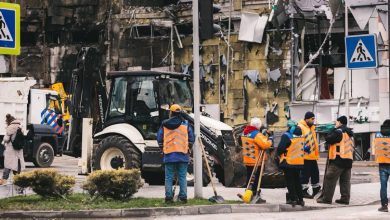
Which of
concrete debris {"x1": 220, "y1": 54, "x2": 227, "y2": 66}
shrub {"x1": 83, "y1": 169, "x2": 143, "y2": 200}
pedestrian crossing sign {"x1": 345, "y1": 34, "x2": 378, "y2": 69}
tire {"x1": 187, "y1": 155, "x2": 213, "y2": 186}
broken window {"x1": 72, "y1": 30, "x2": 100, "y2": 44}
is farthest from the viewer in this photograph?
broken window {"x1": 72, "y1": 30, "x2": 100, "y2": 44}

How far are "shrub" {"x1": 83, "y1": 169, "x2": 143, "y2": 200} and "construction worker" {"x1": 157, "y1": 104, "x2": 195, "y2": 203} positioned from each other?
2.03ft

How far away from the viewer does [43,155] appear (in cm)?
Result: 3127

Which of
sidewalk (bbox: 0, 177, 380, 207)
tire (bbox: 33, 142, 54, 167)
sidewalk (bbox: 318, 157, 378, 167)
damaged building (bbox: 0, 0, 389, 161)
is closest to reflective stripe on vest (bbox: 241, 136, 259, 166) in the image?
sidewalk (bbox: 0, 177, 380, 207)

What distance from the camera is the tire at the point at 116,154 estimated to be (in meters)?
21.6

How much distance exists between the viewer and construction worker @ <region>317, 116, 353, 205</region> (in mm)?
17781

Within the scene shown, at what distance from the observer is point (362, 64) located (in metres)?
24.2

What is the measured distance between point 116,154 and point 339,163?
6469 millimetres

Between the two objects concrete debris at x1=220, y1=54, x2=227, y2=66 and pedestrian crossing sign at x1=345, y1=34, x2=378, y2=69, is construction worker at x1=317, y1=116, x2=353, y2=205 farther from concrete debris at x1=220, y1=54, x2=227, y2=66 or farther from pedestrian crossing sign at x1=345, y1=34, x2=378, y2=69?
concrete debris at x1=220, y1=54, x2=227, y2=66

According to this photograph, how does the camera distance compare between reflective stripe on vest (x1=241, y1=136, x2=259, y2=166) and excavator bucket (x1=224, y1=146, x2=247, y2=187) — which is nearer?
reflective stripe on vest (x1=241, y1=136, x2=259, y2=166)

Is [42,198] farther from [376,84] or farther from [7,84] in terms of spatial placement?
[376,84]

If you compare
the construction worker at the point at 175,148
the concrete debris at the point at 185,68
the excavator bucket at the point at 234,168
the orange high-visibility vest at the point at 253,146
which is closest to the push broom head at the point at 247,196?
the orange high-visibility vest at the point at 253,146

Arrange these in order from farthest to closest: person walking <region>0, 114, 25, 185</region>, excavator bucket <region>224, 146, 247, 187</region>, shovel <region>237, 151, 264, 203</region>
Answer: person walking <region>0, 114, 25, 185</region> < excavator bucket <region>224, 146, 247, 187</region> < shovel <region>237, 151, 264, 203</region>

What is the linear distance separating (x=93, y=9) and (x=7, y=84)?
1704 centimetres

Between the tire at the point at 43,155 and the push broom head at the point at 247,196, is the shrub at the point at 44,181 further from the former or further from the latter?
the tire at the point at 43,155
